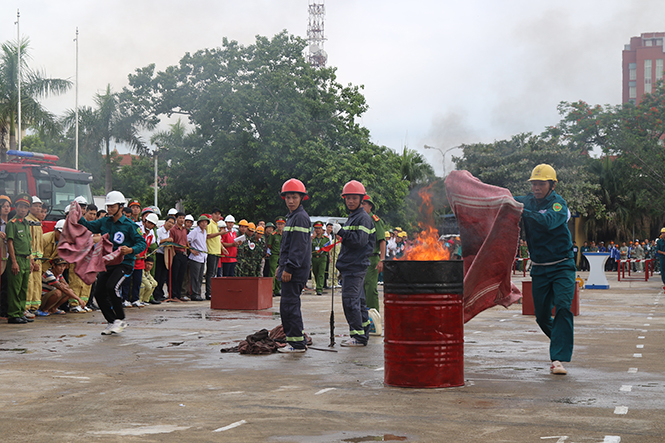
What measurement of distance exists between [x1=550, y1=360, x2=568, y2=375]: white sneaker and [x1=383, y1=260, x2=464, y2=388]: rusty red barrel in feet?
4.10

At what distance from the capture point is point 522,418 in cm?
548

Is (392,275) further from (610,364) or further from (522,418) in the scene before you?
(610,364)

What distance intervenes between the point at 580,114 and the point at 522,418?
53033 mm

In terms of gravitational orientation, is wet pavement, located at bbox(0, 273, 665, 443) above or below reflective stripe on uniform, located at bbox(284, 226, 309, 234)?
below

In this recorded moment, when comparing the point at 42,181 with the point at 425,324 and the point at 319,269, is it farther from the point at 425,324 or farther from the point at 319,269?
the point at 425,324

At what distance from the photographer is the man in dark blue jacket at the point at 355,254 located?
31.7ft

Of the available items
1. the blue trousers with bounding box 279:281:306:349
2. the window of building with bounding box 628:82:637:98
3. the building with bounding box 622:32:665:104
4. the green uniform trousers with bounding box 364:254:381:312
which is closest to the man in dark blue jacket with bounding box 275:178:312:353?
the blue trousers with bounding box 279:281:306:349

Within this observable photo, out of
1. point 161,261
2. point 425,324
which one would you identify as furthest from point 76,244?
point 425,324

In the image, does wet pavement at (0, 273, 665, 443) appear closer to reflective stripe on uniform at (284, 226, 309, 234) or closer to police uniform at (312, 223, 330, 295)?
reflective stripe on uniform at (284, 226, 309, 234)

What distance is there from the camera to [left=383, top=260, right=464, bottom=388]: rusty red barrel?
6676 millimetres

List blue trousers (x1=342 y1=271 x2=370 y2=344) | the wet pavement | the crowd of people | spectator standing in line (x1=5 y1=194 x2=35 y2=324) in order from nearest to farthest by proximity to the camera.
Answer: the wet pavement < the crowd of people < blue trousers (x1=342 y1=271 x2=370 y2=344) < spectator standing in line (x1=5 y1=194 x2=35 y2=324)

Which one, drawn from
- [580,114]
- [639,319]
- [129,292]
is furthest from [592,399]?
[580,114]

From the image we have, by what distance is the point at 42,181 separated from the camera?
19719mm

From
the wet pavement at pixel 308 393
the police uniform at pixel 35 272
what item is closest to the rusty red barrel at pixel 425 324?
the wet pavement at pixel 308 393
